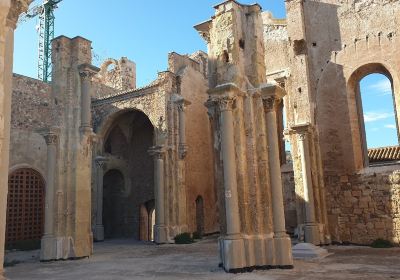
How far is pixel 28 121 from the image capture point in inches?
679

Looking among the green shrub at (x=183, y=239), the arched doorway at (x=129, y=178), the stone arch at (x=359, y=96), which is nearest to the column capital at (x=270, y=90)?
the stone arch at (x=359, y=96)

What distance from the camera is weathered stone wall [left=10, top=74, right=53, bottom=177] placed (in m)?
16.6

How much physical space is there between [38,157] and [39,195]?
1.75 meters

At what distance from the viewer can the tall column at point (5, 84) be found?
4.31 m

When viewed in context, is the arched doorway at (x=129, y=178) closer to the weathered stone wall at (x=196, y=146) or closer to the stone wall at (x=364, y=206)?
the weathered stone wall at (x=196, y=146)

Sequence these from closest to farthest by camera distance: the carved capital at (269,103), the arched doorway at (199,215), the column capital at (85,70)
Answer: the carved capital at (269,103) < the column capital at (85,70) < the arched doorway at (199,215)

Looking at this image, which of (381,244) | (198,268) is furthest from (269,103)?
(381,244)

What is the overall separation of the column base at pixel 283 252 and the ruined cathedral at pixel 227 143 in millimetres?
21

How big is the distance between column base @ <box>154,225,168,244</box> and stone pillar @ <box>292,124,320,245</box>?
238 inches

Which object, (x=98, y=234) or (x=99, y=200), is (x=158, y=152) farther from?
(x=98, y=234)

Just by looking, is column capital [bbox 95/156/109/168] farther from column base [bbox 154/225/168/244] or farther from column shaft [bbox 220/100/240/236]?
column shaft [bbox 220/100/240/236]

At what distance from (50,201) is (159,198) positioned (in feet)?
18.8

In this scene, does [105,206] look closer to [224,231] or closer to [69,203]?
[69,203]

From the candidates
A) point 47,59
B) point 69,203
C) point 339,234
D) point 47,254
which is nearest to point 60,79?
point 69,203
